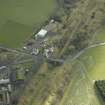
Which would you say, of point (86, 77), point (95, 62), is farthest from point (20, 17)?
point (86, 77)

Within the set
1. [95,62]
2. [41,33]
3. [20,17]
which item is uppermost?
[20,17]

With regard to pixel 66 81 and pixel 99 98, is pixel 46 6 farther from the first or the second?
pixel 99 98

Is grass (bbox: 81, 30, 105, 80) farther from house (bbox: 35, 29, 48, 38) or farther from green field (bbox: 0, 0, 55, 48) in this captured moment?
green field (bbox: 0, 0, 55, 48)

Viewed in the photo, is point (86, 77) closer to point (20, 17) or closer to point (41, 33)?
point (41, 33)

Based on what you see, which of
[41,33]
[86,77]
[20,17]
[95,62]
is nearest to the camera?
[86,77]

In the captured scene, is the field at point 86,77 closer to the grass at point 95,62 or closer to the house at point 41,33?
the grass at point 95,62

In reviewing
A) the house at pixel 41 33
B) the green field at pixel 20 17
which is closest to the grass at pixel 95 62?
the house at pixel 41 33

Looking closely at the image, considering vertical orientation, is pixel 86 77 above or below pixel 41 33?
below

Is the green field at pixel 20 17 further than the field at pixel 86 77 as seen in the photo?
Yes

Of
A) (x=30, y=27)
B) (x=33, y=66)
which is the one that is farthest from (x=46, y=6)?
(x=33, y=66)
